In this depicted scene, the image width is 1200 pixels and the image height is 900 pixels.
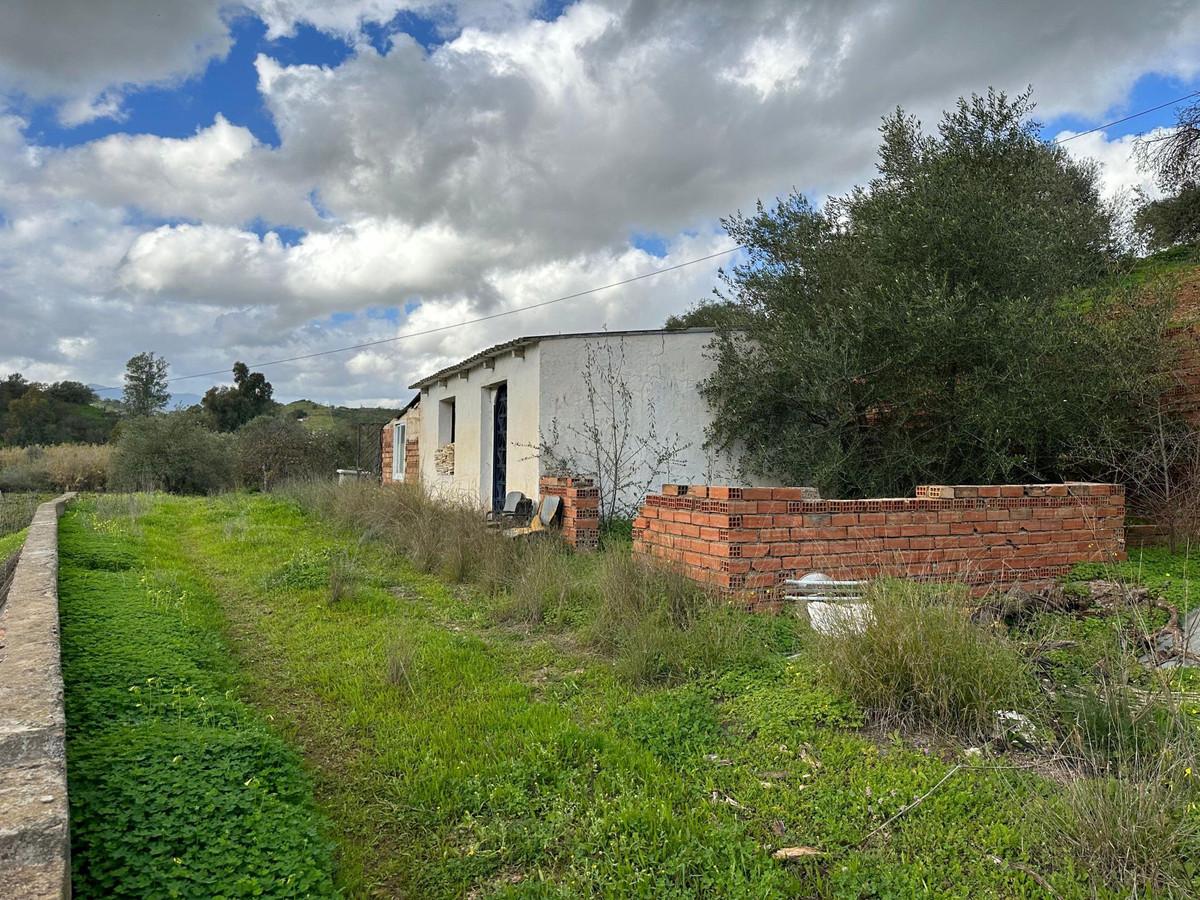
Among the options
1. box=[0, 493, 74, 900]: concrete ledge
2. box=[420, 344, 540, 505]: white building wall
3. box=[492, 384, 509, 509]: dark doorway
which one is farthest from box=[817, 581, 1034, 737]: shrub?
box=[492, 384, 509, 509]: dark doorway

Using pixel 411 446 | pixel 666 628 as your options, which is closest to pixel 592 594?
pixel 666 628

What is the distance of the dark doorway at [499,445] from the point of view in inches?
460

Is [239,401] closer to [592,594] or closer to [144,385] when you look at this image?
[144,385]

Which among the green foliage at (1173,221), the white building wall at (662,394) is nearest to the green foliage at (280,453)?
the white building wall at (662,394)

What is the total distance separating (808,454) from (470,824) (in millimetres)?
6774

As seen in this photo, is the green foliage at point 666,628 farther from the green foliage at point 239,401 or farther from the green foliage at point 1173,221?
the green foliage at point 239,401

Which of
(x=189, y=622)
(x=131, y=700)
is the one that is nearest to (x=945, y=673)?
(x=131, y=700)

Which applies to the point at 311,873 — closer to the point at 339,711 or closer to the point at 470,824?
the point at 470,824

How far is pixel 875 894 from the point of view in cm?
220

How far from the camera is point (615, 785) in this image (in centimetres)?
285

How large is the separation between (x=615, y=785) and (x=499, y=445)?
919cm

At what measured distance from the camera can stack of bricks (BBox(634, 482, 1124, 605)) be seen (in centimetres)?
525

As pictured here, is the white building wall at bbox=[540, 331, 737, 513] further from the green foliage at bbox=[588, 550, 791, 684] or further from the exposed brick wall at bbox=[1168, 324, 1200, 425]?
the exposed brick wall at bbox=[1168, 324, 1200, 425]

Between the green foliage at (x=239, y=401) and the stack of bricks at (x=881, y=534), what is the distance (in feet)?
121
